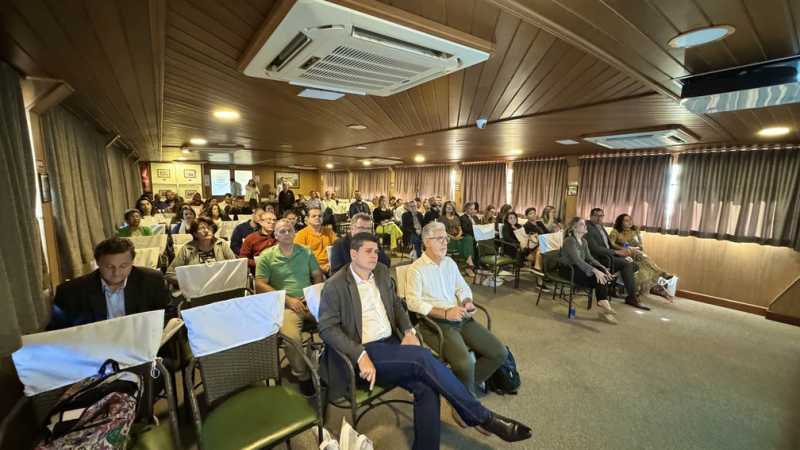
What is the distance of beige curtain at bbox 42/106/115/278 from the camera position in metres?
2.56

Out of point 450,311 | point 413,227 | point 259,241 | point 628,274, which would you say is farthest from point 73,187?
point 628,274

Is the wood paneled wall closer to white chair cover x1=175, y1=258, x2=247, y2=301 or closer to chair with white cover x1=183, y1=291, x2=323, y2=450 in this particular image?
chair with white cover x1=183, y1=291, x2=323, y2=450

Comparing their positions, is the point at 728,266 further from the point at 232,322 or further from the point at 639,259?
the point at 232,322

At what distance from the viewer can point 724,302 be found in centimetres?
472

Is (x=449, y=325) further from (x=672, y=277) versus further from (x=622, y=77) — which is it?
(x=672, y=277)

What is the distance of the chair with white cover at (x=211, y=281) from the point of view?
2346 millimetres

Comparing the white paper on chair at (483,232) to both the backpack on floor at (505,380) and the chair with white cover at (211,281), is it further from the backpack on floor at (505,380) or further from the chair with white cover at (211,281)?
the chair with white cover at (211,281)

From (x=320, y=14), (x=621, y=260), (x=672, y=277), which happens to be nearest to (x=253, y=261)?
(x=320, y=14)

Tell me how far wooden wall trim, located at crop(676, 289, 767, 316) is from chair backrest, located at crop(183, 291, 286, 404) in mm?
6353

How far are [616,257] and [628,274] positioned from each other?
269 mm

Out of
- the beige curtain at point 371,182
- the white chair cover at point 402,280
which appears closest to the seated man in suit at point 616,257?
the white chair cover at point 402,280

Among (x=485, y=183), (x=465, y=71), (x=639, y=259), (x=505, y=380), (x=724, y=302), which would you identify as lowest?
(x=724, y=302)

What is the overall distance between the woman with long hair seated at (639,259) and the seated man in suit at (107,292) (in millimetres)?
5660

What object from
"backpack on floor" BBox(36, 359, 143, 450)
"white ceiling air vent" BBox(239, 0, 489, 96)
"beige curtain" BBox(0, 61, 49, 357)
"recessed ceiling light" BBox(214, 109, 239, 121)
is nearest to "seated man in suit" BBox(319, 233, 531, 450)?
"backpack on floor" BBox(36, 359, 143, 450)
